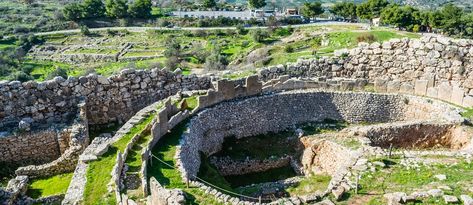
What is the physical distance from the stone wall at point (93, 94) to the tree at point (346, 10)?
78.8 m

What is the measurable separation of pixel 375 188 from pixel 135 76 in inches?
453

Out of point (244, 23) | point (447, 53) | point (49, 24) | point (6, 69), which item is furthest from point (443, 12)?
point (49, 24)

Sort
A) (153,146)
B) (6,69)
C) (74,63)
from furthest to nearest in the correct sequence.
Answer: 1. (74,63)
2. (6,69)
3. (153,146)

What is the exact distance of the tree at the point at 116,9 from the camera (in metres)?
115

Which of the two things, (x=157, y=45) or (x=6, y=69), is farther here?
(x=157, y=45)

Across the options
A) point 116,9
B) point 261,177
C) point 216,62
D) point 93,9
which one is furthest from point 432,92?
point 93,9

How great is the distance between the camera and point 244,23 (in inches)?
4412

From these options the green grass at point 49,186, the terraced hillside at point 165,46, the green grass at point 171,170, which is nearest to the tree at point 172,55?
the terraced hillside at point 165,46

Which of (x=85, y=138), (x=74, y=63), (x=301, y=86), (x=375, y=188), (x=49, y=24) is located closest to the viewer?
(x=375, y=188)

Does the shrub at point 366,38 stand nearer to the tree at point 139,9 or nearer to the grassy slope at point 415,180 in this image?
the grassy slope at point 415,180

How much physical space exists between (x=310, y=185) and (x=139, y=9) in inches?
4222

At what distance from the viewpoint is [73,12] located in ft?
379

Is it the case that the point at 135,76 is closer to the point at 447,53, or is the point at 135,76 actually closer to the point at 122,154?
the point at 122,154

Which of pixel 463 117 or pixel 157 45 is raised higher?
pixel 463 117
